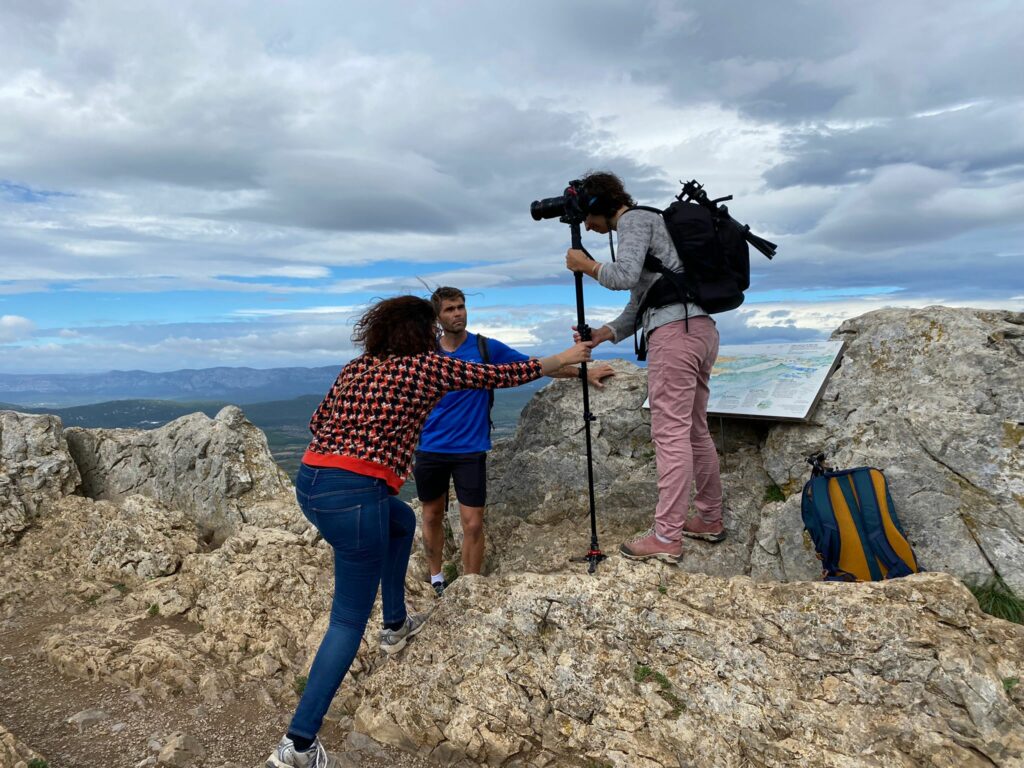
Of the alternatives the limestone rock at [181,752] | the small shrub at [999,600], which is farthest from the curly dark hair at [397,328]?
the small shrub at [999,600]

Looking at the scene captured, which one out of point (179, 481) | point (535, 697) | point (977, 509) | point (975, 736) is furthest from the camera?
point (179, 481)

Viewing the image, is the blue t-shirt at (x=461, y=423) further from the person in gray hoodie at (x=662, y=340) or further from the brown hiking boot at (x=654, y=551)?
the brown hiking boot at (x=654, y=551)

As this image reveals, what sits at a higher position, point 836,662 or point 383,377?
point 383,377

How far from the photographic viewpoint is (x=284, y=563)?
8.65 metres

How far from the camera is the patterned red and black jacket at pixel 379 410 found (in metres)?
A: 4.74

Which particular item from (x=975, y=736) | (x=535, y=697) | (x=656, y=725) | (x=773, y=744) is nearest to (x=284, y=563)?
(x=535, y=697)

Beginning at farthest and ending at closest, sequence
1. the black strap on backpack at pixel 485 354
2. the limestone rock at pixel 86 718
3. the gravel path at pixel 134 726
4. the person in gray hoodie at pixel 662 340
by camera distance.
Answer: the black strap on backpack at pixel 485 354, the person in gray hoodie at pixel 662 340, the limestone rock at pixel 86 718, the gravel path at pixel 134 726

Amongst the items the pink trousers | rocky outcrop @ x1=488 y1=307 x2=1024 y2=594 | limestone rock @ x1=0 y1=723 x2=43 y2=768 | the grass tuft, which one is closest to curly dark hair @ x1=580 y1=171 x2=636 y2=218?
the pink trousers

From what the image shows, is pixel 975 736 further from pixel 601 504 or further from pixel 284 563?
pixel 284 563

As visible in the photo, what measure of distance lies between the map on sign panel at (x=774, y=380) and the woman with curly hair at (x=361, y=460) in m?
4.65

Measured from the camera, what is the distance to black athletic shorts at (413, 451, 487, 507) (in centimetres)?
749

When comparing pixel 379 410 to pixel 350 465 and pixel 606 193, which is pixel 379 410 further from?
pixel 606 193

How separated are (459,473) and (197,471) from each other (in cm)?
695

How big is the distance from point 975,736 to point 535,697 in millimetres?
3287
